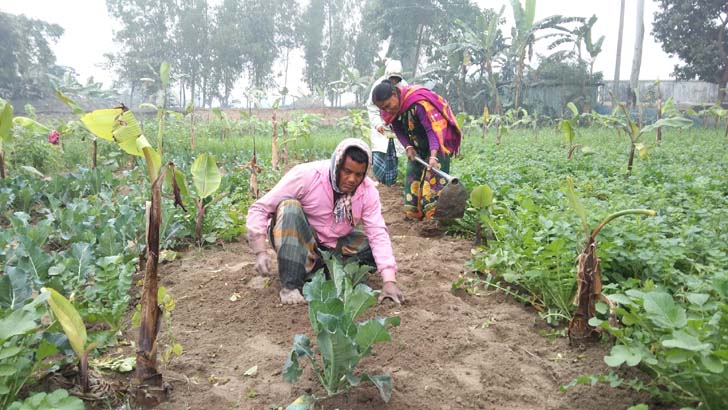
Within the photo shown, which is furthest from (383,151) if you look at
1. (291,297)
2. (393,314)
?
(393,314)

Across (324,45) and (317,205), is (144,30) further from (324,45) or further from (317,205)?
(317,205)

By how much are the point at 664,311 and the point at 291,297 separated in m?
1.83

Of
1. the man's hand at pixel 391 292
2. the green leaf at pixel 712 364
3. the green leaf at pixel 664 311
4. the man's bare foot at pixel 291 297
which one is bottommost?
the man's bare foot at pixel 291 297

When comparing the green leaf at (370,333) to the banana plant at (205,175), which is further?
the banana plant at (205,175)

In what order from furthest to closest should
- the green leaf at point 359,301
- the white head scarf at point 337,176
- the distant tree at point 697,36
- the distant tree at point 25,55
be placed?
the distant tree at point 25,55 → the distant tree at point 697,36 → the white head scarf at point 337,176 → the green leaf at point 359,301

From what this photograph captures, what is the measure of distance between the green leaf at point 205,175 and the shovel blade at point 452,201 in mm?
1751

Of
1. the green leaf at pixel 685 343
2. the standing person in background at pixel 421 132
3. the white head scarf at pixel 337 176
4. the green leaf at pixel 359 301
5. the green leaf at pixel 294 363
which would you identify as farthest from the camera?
the standing person in background at pixel 421 132

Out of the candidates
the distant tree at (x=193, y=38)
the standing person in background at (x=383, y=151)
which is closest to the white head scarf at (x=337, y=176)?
the standing person in background at (x=383, y=151)

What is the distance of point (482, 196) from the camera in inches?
147

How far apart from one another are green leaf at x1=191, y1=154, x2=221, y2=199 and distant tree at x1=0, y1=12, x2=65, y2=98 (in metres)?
22.0

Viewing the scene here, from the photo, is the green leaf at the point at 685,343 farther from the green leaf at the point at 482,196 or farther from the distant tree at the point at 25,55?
the distant tree at the point at 25,55

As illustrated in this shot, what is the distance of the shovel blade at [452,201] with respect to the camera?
4.02m

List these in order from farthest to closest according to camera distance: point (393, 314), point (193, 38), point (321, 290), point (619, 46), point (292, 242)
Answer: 1. point (193, 38)
2. point (619, 46)
3. point (292, 242)
4. point (393, 314)
5. point (321, 290)

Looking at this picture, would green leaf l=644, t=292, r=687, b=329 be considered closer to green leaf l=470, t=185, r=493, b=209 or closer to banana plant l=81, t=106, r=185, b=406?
banana plant l=81, t=106, r=185, b=406
